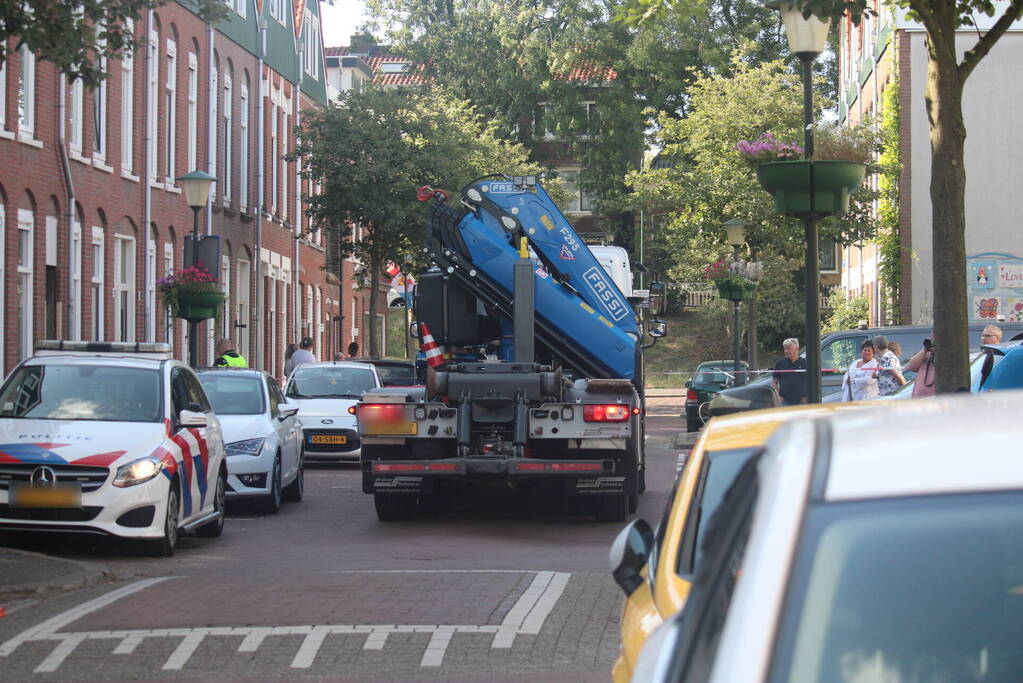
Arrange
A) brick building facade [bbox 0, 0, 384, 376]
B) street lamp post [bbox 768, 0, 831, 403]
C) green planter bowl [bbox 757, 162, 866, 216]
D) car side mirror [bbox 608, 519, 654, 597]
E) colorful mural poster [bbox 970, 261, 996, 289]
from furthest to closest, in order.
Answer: colorful mural poster [bbox 970, 261, 996, 289], brick building facade [bbox 0, 0, 384, 376], street lamp post [bbox 768, 0, 831, 403], green planter bowl [bbox 757, 162, 866, 216], car side mirror [bbox 608, 519, 654, 597]

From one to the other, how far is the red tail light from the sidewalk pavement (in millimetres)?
3395

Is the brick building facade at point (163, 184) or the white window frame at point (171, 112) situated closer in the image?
the brick building facade at point (163, 184)

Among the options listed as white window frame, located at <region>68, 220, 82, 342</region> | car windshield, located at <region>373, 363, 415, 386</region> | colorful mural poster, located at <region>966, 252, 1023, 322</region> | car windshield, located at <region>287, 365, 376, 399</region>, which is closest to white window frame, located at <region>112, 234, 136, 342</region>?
white window frame, located at <region>68, 220, 82, 342</region>

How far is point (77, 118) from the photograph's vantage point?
27516mm

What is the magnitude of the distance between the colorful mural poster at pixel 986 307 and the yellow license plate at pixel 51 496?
26.4 meters

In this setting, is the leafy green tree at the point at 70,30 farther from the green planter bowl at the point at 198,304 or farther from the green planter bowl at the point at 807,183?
the green planter bowl at the point at 198,304

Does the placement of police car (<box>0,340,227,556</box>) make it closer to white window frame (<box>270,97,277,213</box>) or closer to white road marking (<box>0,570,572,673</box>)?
white road marking (<box>0,570,572,673</box>)

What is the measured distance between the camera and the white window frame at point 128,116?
98.7 ft

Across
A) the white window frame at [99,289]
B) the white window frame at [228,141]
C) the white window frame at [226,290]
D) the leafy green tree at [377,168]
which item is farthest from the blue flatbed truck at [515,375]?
the white window frame at [228,141]

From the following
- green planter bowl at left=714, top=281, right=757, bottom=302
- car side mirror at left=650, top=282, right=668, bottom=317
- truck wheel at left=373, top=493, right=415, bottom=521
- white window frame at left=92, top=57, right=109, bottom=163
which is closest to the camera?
truck wheel at left=373, top=493, right=415, bottom=521

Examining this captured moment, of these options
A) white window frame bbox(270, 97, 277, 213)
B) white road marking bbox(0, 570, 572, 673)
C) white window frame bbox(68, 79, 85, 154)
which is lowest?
white road marking bbox(0, 570, 572, 673)

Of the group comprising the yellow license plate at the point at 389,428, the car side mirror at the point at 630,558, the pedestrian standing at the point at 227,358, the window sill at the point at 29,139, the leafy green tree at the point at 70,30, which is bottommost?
the yellow license plate at the point at 389,428

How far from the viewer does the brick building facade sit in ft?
83.1

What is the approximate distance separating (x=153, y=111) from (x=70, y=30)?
19326 mm
